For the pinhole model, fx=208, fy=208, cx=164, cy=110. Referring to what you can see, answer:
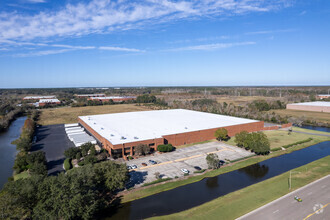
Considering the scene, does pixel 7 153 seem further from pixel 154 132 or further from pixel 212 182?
pixel 212 182

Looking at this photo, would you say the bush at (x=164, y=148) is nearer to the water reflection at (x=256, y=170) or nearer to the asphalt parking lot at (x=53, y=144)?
the water reflection at (x=256, y=170)

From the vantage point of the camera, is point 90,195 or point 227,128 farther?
point 227,128

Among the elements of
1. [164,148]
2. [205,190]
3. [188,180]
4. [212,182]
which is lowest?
[205,190]

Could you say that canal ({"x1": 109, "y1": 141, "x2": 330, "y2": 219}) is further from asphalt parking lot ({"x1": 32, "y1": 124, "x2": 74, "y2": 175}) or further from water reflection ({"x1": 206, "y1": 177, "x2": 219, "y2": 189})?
asphalt parking lot ({"x1": 32, "y1": 124, "x2": 74, "y2": 175})

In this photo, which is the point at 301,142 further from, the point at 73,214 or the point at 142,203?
the point at 73,214

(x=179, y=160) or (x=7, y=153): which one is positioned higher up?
(x=179, y=160)

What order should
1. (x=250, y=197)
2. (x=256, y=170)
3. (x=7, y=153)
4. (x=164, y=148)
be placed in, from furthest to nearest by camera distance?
(x=7, y=153)
(x=164, y=148)
(x=256, y=170)
(x=250, y=197)

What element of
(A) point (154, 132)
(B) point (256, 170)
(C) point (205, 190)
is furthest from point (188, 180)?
(A) point (154, 132)

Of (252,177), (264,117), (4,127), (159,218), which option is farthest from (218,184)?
(4,127)
